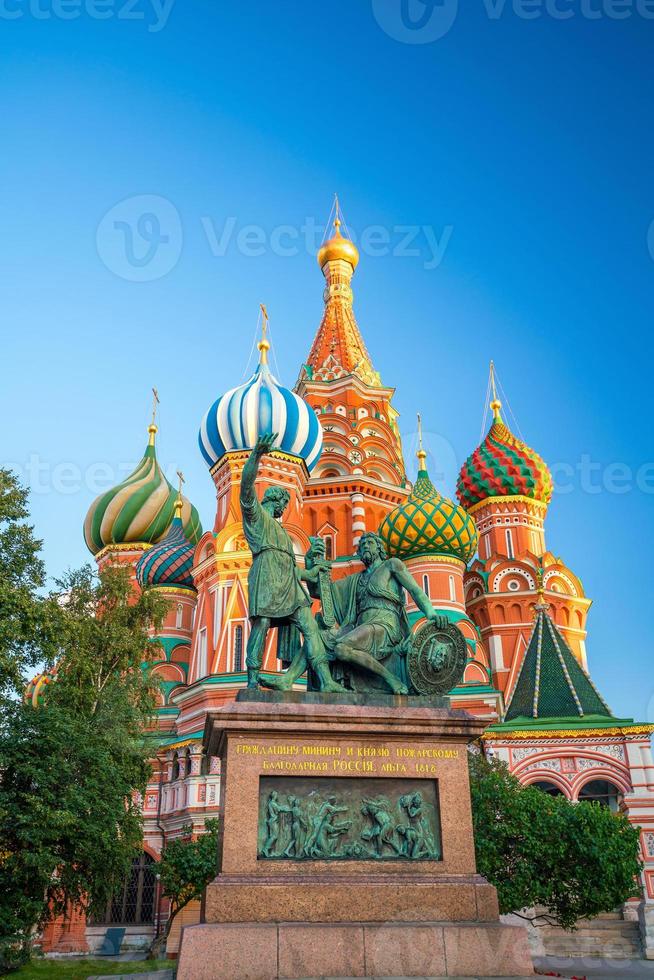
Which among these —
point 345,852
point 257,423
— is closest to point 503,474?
point 257,423

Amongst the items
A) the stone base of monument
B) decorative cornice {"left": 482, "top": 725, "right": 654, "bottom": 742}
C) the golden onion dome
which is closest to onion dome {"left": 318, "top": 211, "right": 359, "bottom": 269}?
the golden onion dome

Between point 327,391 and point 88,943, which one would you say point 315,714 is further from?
point 327,391

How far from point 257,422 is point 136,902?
17.1 meters

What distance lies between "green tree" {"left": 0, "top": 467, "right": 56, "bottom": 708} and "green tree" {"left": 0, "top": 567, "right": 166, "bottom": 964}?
443 mm

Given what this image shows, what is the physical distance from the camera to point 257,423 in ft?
111

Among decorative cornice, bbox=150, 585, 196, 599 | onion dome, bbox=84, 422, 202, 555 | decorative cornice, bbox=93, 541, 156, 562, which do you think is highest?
onion dome, bbox=84, 422, 202, 555

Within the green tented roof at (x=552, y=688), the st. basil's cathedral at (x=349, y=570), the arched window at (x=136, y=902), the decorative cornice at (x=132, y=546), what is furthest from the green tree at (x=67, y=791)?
the decorative cornice at (x=132, y=546)

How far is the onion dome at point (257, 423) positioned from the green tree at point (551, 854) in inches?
738

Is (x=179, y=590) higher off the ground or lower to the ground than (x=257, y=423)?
lower

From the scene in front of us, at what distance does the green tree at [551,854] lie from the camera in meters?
16.5

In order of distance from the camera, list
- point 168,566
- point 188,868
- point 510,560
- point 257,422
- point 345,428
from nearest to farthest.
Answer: point 188,868
point 257,422
point 168,566
point 510,560
point 345,428

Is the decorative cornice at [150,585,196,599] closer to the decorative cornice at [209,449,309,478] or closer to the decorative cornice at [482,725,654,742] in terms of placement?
the decorative cornice at [209,449,309,478]

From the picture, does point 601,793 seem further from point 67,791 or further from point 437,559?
point 67,791

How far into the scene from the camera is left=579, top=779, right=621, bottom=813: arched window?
77.0 ft
